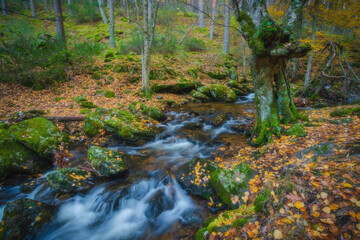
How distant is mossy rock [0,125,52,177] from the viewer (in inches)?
185

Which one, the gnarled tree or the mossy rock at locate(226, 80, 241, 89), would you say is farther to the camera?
the mossy rock at locate(226, 80, 241, 89)

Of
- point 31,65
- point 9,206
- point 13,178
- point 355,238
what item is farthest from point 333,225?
point 31,65

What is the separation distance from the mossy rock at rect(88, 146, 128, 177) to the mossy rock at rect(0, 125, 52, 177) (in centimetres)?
166

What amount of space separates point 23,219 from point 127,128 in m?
3.88

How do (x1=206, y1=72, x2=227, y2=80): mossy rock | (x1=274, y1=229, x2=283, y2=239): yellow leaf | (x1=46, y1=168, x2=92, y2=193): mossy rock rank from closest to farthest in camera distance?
1. (x1=274, y1=229, x2=283, y2=239): yellow leaf
2. (x1=46, y1=168, x2=92, y2=193): mossy rock
3. (x1=206, y1=72, x2=227, y2=80): mossy rock

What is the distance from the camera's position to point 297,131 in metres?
4.89

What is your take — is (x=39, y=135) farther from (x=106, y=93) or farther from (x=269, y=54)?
(x=269, y=54)

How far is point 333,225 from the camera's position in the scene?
1.75 m

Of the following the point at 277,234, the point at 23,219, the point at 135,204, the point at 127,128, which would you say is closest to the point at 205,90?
the point at 127,128

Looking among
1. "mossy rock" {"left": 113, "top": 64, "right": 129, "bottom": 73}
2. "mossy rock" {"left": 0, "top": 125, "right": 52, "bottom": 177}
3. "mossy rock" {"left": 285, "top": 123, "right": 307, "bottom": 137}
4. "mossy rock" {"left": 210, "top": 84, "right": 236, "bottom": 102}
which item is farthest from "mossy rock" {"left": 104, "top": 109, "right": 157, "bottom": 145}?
"mossy rock" {"left": 210, "top": 84, "right": 236, "bottom": 102}

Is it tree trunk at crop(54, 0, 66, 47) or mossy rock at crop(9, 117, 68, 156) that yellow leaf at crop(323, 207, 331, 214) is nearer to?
mossy rock at crop(9, 117, 68, 156)

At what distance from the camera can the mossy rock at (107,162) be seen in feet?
→ 15.9

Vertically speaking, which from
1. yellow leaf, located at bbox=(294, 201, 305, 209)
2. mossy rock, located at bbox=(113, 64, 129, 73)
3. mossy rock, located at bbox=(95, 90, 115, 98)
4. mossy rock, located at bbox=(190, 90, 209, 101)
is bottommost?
yellow leaf, located at bbox=(294, 201, 305, 209)

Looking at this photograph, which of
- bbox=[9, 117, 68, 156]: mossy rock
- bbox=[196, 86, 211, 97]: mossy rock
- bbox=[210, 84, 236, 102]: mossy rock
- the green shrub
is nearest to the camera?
bbox=[9, 117, 68, 156]: mossy rock
